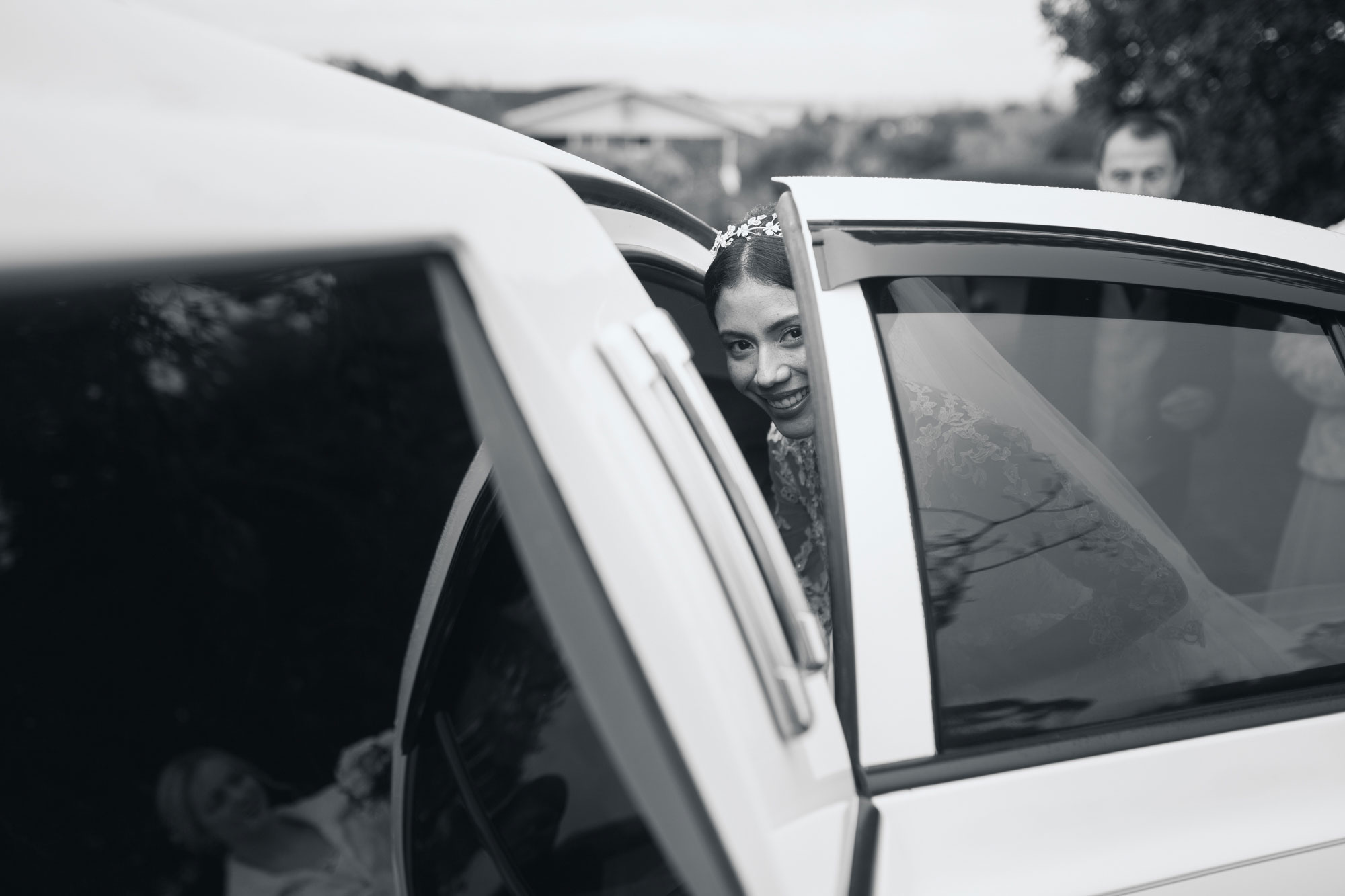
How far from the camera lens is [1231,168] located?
5574 millimetres

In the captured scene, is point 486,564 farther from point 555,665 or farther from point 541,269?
point 541,269

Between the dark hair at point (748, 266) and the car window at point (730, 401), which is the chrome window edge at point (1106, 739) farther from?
the car window at point (730, 401)

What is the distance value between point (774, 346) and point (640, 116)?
4396cm

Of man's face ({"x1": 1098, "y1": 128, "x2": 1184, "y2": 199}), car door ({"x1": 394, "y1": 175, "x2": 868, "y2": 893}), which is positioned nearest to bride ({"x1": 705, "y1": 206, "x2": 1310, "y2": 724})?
car door ({"x1": 394, "y1": 175, "x2": 868, "y2": 893})

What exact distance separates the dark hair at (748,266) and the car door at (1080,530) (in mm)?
445

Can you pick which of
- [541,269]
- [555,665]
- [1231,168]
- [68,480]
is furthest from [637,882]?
[1231,168]

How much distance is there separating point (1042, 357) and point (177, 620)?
1.89 metres

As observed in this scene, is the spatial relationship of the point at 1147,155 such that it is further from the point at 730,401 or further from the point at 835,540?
the point at 835,540

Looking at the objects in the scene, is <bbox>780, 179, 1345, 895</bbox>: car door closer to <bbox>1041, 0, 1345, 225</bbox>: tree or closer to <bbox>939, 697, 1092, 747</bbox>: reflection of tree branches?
<bbox>939, 697, 1092, 747</bbox>: reflection of tree branches

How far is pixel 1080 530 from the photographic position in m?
1.32

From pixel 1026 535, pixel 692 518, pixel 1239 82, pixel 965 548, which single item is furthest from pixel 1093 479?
pixel 1239 82

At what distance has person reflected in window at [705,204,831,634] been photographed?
5.86 feet

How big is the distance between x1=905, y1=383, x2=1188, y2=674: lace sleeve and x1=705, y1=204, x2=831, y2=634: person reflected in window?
461mm

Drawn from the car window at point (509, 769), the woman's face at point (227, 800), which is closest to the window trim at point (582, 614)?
the car window at point (509, 769)
